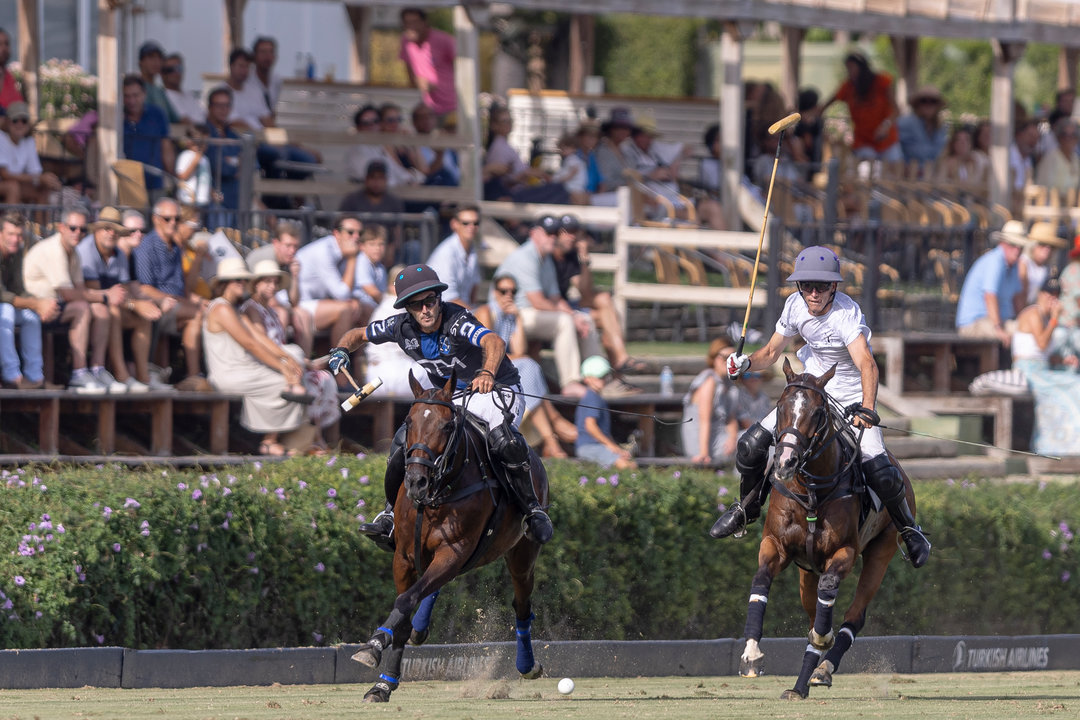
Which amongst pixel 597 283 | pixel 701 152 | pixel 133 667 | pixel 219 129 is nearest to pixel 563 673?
pixel 133 667

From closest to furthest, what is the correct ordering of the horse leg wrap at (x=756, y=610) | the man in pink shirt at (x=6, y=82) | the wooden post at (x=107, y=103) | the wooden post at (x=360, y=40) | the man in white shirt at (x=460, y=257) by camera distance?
the horse leg wrap at (x=756, y=610)
the man in white shirt at (x=460, y=257)
the wooden post at (x=107, y=103)
the man in pink shirt at (x=6, y=82)
the wooden post at (x=360, y=40)

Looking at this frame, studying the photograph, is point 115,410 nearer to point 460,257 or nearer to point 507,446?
point 460,257

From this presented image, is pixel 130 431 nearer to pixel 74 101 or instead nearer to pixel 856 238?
pixel 74 101

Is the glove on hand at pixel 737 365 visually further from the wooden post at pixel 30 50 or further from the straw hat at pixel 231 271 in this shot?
the wooden post at pixel 30 50

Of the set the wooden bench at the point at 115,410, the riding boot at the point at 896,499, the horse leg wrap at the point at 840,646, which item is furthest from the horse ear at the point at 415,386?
the wooden bench at the point at 115,410

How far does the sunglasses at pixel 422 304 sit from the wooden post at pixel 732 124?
317 inches

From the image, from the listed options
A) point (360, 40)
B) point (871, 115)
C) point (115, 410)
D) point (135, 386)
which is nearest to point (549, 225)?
point (135, 386)

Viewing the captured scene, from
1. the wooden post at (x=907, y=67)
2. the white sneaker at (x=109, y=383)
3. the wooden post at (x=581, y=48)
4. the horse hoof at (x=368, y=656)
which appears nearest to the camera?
the horse hoof at (x=368, y=656)

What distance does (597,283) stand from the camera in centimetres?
1741

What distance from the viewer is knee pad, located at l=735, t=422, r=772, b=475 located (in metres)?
8.98

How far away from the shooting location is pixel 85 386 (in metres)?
11.8

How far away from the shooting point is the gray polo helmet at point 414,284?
28.1ft

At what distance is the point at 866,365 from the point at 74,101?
33.2 ft

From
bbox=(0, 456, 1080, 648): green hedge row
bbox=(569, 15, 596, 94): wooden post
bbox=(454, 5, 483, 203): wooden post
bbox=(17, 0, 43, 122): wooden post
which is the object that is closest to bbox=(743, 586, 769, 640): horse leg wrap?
bbox=(0, 456, 1080, 648): green hedge row
